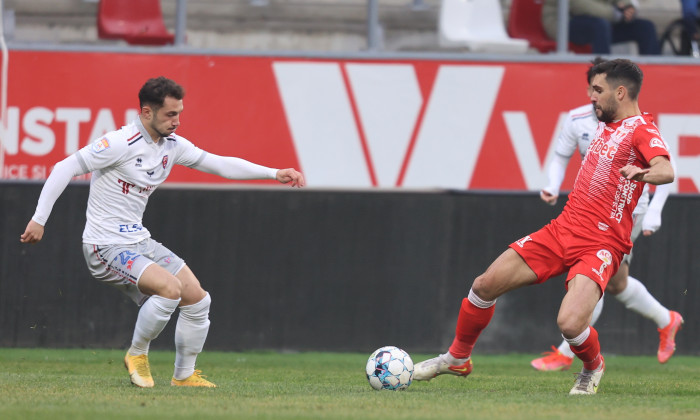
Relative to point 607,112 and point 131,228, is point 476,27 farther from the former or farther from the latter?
point 131,228

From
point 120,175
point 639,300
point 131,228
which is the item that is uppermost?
point 120,175

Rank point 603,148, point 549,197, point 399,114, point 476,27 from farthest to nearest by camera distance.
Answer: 1. point 476,27
2. point 399,114
3. point 549,197
4. point 603,148

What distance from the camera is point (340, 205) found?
10.3m

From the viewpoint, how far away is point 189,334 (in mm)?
7332

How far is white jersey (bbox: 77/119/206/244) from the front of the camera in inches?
282

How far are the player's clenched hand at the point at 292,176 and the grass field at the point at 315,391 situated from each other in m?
1.32

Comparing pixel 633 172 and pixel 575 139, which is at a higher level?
pixel 633 172

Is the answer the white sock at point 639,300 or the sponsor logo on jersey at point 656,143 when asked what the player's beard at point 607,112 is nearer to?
the sponsor logo on jersey at point 656,143

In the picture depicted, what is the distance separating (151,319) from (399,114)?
224 inches

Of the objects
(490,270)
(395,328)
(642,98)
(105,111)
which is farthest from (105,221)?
(642,98)

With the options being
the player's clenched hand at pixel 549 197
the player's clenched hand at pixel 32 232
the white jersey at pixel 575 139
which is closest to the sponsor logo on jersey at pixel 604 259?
the player's clenched hand at pixel 549 197

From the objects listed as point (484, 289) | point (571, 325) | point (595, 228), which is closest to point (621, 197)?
point (595, 228)

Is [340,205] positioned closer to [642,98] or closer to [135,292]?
[135,292]

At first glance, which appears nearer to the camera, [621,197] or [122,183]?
[621,197]
